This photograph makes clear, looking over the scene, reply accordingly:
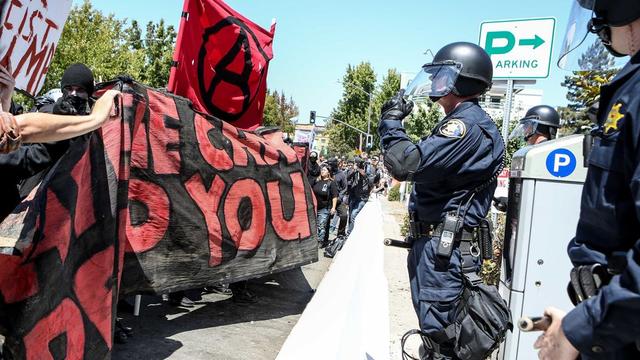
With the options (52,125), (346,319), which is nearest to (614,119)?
(52,125)

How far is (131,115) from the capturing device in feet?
12.2

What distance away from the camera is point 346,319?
435 centimetres

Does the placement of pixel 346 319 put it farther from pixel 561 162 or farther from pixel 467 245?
pixel 561 162

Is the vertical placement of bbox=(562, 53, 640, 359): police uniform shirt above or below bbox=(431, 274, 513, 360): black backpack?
above

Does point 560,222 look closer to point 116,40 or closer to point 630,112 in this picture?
point 630,112

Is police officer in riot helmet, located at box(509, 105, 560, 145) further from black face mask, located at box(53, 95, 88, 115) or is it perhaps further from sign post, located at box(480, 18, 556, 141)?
black face mask, located at box(53, 95, 88, 115)

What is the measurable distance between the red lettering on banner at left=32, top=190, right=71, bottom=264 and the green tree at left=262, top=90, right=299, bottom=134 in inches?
1595

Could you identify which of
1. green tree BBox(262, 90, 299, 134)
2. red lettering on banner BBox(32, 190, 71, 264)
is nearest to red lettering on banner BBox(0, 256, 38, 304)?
red lettering on banner BBox(32, 190, 71, 264)

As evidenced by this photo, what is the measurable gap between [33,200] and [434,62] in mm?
2462

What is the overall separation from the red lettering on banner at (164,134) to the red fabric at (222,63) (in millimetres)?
612

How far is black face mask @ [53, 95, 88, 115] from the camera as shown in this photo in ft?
10.7

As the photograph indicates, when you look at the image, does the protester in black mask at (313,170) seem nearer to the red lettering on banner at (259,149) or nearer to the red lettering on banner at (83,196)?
the red lettering on banner at (259,149)

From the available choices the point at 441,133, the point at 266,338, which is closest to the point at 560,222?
the point at 441,133

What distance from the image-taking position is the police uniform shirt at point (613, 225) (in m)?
1.20
